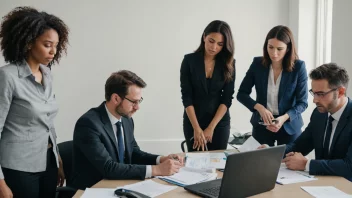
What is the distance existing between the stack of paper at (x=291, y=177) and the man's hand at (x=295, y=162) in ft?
0.09

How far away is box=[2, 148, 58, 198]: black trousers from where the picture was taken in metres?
1.78

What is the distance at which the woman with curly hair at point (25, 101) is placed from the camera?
173cm

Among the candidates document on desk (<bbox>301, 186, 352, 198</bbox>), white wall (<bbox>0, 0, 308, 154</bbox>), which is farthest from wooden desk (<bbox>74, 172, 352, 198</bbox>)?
white wall (<bbox>0, 0, 308, 154</bbox>)

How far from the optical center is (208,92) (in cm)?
273

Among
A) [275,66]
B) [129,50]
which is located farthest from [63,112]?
[275,66]

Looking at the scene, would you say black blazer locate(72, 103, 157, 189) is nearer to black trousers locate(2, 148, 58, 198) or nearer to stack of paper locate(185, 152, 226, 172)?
black trousers locate(2, 148, 58, 198)

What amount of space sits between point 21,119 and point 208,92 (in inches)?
55.3

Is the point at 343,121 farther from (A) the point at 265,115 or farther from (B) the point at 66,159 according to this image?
(B) the point at 66,159

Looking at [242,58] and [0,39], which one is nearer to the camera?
[0,39]

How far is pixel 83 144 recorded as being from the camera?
1941 mm

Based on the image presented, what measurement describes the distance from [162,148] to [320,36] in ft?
Answer: 7.46

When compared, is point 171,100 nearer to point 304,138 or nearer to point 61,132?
point 61,132

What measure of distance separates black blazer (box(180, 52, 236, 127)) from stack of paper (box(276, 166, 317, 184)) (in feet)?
2.76

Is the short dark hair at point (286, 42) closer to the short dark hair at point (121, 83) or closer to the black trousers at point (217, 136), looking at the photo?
the black trousers at point (217, 136)
